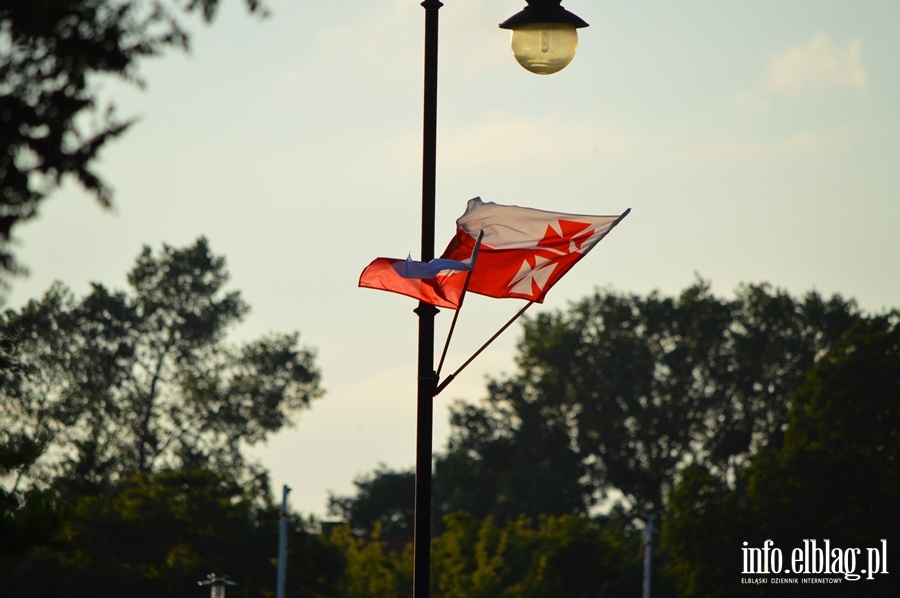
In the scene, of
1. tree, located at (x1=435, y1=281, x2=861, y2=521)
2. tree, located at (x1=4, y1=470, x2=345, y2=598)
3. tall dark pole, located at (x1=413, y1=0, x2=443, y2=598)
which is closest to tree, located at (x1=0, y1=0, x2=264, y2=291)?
tall dark pole, located at (x1=413, y1=0, x2=443, y2=598)

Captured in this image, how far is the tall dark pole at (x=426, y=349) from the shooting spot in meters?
10.2

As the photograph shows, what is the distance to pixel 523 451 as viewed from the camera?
83625 mm

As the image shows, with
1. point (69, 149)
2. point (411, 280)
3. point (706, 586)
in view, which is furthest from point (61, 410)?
point (69, 149)

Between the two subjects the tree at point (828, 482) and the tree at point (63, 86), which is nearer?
the tree at point (63, 86)

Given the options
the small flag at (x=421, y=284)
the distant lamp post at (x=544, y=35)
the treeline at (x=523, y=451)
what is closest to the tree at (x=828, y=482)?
the treeline at (x=523, y=451)

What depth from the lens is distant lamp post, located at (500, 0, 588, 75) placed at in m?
11.1

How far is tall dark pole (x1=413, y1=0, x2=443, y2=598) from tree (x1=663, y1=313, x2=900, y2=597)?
4192 centimetres

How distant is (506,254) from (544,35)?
6.13 feet

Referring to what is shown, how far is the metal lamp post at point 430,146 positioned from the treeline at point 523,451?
2740 millimetres

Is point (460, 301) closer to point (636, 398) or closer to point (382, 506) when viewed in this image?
point (636, 398)

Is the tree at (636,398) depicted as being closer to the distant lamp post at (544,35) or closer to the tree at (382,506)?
the tree at (382,506)

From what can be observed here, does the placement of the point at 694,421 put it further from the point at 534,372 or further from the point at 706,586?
Answer: the point at 706,586

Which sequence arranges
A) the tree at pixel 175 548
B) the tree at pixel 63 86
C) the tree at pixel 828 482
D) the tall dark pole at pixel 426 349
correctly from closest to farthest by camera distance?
the tree at pixel 63 86, the tall dark pole at pixel 426 349, the tree at pixel 175 548, the tree at pixel 828 482

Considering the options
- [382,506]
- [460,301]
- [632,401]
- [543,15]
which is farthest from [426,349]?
[382,506]
